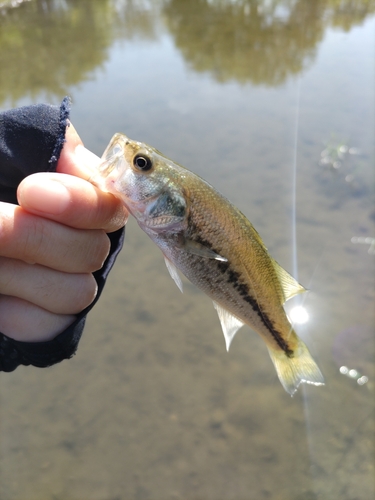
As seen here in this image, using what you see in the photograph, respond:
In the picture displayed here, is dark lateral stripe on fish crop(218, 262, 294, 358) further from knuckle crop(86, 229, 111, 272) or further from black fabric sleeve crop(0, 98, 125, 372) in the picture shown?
black fabric sleeve crop(0, 98, 125, 372)

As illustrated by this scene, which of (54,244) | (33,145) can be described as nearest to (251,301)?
(54,244)

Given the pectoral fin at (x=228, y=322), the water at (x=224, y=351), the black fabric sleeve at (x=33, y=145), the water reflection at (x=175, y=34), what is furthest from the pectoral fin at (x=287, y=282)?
the water reflection at (x=175, y=34)

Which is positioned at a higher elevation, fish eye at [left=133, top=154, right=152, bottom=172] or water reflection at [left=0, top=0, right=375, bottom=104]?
fish eye at [left=133, top=154, right=152, bottom=172]

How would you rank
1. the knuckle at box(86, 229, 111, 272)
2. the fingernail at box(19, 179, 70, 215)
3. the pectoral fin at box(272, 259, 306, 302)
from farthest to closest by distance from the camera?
the pectoral fin at box(272, 259, 306, 302) < the knuckle at box(86, 229, 111, 272) < the fingernail at box(19, 179, 70, 215)

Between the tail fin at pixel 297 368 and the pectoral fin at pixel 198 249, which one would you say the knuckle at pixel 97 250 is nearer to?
the pectoral fin at pixel 198 249

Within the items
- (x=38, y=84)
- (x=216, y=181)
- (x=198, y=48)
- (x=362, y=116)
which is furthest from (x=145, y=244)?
(x=198, y=48)

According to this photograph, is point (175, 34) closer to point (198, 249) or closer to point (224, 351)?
point (224, 351)

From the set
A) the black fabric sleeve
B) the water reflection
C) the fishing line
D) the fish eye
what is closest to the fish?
the fish eye
